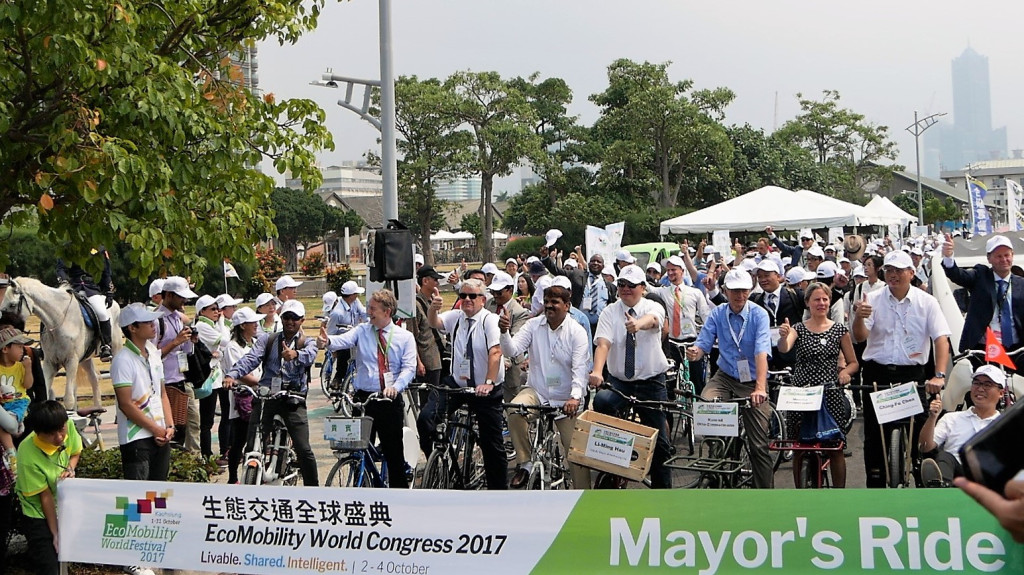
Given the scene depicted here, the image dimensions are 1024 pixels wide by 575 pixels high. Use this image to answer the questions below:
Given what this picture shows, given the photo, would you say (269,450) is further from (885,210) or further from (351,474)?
(885,210)

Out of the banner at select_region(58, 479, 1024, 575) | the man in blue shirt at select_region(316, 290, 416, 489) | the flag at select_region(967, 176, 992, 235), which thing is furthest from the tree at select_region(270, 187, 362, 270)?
the banner at select_region(58, 479, 1024, 575)

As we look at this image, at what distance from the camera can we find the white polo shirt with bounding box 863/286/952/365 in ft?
27.6

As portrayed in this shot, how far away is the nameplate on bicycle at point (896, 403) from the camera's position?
7.88 meters

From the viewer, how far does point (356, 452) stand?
28.3 ft

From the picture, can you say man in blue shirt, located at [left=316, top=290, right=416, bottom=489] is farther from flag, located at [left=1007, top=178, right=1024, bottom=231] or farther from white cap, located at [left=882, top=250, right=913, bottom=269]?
flag, located at [left=1007, top=178, right=1024, bottom=231]

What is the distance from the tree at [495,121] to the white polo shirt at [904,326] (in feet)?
159

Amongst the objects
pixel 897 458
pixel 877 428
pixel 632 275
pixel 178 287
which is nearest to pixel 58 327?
pixel 178 287

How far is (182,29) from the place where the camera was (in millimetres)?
8438

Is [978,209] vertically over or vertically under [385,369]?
over

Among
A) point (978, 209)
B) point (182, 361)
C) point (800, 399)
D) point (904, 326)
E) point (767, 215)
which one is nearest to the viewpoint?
point (800, 399)

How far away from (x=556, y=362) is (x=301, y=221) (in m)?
84.9

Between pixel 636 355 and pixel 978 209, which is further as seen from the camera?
pixel 978 209

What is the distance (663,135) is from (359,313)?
151 ft

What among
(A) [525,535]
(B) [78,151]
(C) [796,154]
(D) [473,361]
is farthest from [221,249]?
(C) [796,154]
